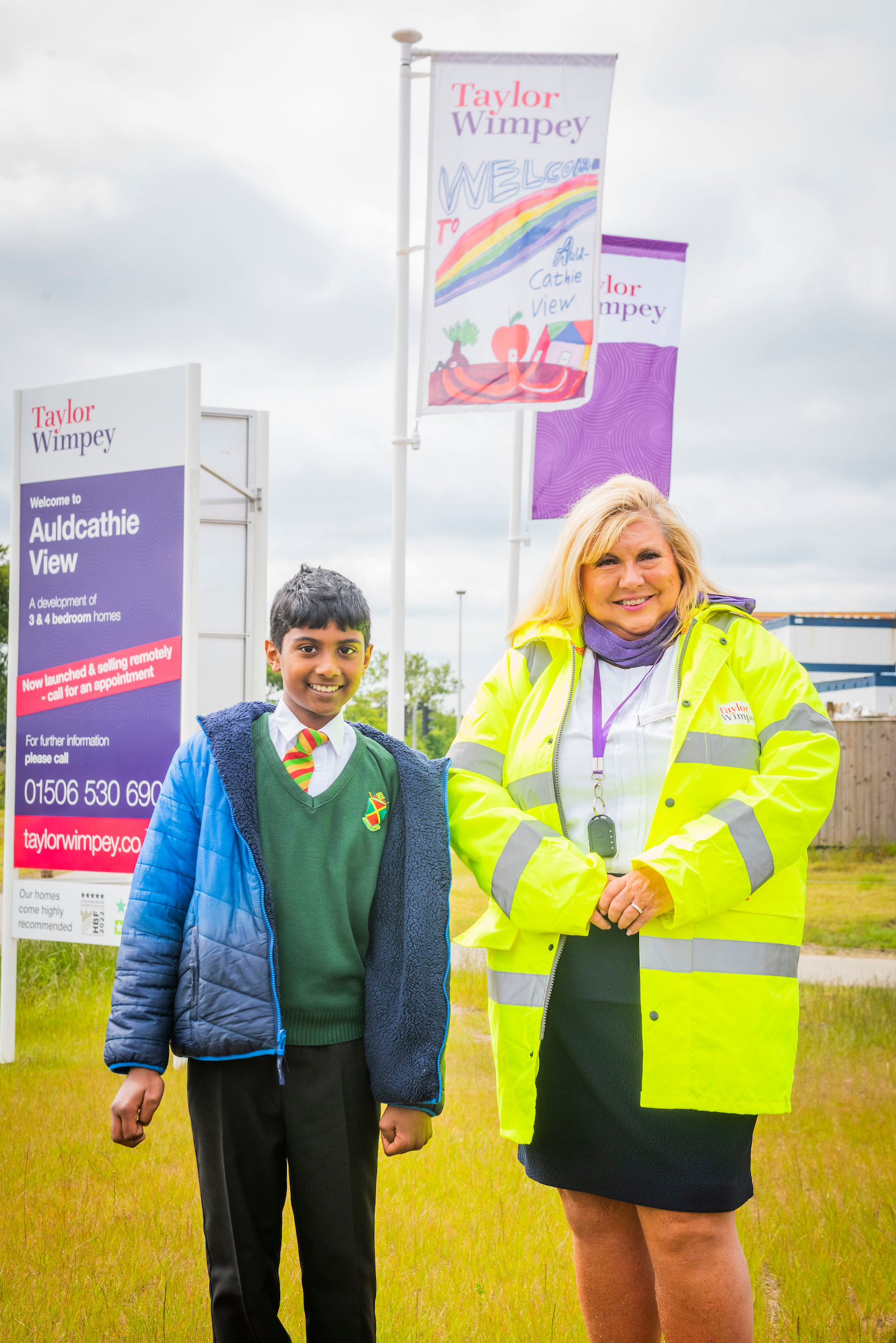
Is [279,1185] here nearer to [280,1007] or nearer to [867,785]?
[280,1007]

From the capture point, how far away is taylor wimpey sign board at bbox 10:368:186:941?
14.7 feet

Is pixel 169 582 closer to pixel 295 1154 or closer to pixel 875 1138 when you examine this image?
pixel 295 1154

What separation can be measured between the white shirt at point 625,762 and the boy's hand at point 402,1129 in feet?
2.09

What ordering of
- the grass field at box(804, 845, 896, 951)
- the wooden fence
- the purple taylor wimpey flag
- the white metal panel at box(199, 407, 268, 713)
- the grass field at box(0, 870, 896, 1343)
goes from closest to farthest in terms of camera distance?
the grass field at box(0, 870, 896, 1343) → the white metal panel at box(199, 407, 268, 713) → the purple taylor wimpey flag → the grass field at box(804, 845, 896, 951) → the wooden fence

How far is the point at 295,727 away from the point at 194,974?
54cm

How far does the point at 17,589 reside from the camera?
188 inches

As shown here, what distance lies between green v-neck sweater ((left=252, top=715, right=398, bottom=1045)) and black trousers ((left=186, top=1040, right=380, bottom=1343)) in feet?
0.24

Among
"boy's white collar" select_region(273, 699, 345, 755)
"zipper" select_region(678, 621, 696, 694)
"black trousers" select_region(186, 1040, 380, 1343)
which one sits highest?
"zipper" select_region(678, 621, 696, 694)

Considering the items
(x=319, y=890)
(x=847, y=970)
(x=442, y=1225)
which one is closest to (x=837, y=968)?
(x=847, y=970)

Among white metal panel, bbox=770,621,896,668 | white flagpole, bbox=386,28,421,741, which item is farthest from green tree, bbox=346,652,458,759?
white flagpole, bbox=386,28,421,741

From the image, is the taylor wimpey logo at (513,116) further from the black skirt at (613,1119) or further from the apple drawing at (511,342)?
the black skirt at (613,1119)

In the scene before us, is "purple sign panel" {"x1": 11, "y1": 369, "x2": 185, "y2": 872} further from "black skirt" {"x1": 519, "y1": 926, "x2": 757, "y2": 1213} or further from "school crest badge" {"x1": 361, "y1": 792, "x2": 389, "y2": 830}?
"black skirt" {"x1": 519, "y1": 926, "x2": 757, "y2": 1213}

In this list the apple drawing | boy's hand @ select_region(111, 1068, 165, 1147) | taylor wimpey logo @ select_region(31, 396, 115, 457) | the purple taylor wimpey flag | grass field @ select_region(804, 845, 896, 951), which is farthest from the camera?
grass field @ select_region(804, 845, 896, 951)

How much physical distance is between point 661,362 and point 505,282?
3.16 meters
